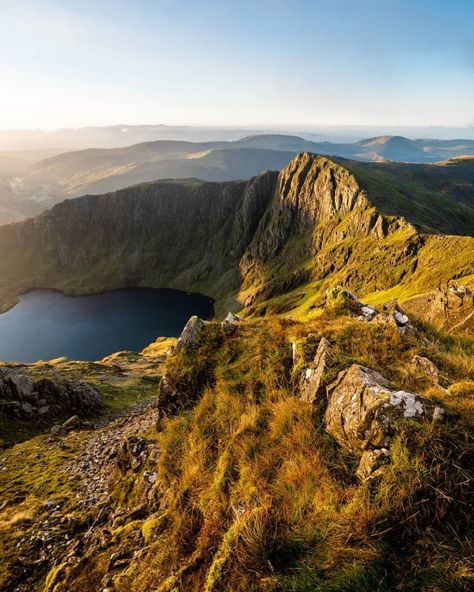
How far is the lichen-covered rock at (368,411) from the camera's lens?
8.20 m

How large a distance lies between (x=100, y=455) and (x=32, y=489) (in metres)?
3.49

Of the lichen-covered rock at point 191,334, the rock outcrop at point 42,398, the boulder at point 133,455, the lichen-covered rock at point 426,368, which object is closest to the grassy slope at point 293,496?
the lichen-covered rock at point 426,368

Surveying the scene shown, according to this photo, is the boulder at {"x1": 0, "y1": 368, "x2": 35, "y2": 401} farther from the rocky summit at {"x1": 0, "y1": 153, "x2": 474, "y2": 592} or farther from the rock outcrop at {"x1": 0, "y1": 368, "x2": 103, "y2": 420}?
the rocky summit at {"x1": 0, "y1": 153, "x2": 474, "y2": 592}

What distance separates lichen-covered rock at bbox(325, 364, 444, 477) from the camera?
820 cm

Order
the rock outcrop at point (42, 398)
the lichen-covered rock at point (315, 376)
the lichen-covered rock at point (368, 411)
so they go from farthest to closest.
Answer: the rock outcrop at point (42, 398) → the lichen-covered rock at point (315, 376) → the lichen-covered rock at point (368, 411)

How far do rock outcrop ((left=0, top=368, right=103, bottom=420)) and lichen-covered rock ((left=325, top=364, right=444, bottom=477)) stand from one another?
34818 mm

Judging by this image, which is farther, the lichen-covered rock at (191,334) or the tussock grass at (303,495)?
the lichen-covered rock at (191,334)

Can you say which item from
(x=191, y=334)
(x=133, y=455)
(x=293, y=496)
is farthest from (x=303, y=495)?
(x=133, y=455)

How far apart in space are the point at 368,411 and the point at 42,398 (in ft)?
126

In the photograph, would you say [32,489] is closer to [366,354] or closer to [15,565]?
[15,565]

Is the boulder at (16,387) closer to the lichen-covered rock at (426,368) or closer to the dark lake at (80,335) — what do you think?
the lichen-covered rock at (426,368)

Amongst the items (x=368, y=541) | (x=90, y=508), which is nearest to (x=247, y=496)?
(x=368, y=541)

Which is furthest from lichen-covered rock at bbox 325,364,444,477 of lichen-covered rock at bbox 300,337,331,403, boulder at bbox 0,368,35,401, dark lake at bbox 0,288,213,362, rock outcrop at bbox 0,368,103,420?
dark lake at bbox 0,288,213,362

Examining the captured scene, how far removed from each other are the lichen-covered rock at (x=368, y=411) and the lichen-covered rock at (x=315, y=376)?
0.61 meters
